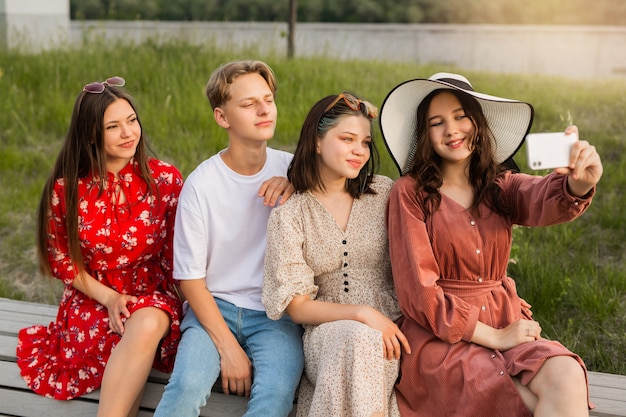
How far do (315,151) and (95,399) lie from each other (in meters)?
1.20

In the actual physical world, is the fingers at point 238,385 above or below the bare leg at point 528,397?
below

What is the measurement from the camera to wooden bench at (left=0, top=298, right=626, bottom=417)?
105 inches

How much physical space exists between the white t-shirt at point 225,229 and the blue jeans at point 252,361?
0.09 metres

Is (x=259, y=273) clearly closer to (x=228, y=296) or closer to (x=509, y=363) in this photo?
(x=228, y=296)

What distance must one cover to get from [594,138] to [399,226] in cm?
340

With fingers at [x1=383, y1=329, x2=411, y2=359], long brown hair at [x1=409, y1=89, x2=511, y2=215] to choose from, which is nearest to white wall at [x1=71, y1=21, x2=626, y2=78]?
long brown hair at [x1=409, y1=89, x2=511, y2=215]

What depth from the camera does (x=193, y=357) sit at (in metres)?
2.62

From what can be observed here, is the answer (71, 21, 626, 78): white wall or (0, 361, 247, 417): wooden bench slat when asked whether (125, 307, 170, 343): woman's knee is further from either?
(71, 21, 626, 78): white wall

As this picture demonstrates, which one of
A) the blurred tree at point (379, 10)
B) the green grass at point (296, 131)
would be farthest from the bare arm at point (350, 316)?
the blurred tree at point (379, 10)

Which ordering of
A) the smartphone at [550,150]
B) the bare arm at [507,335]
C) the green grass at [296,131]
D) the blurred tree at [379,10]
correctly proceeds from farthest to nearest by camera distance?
the blurred tree at [379,10] → the green grass at [296,131] → the bare arm at [507,335] → the smartphone at [550,150]

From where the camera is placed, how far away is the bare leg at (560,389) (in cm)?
222

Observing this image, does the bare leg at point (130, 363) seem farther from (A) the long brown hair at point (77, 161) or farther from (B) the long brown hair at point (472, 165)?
(B) the long brown hair at point (472, 165)

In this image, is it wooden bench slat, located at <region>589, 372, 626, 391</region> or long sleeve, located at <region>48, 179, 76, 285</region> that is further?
long sleeve, located at <region>48, 179, 76, 285</region>

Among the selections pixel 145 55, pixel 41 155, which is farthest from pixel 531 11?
pixel 41 155
